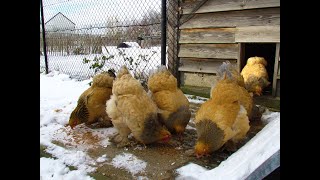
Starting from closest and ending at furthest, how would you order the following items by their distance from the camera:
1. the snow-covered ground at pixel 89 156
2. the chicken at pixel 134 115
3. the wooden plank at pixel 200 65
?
1. the snow-covered ground at pixel 89 156
2. the chicken at pixel 134 115
3. the wooden plank at pixel 200 65

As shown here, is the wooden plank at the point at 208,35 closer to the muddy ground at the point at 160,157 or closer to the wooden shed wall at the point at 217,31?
the wooden shed wall at the point at 217,31

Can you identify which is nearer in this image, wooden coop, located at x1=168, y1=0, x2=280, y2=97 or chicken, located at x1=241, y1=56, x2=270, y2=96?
wooden coop, located at x1=168, y1=0, x2=280, y2=97

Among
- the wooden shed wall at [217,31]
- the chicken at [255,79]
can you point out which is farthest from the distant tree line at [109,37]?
the chicken at [255,79]

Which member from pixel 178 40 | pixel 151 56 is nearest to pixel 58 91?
pixel 151 56

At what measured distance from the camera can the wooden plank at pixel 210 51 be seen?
4.56 metres

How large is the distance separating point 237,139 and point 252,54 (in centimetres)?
351

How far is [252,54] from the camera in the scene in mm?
5781

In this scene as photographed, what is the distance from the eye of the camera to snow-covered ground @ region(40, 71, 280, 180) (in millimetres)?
1805

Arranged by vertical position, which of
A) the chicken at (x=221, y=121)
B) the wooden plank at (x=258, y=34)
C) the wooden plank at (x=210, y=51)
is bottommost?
the chicken at (x=221, y=121)

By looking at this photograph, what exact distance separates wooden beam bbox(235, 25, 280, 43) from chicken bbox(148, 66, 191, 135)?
182 cm

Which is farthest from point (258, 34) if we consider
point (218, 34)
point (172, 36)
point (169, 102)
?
point (169, 102)

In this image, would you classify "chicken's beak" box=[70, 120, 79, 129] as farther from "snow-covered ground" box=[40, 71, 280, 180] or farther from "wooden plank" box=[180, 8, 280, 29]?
"wooden plank" box=[180, 8, 280, 29]

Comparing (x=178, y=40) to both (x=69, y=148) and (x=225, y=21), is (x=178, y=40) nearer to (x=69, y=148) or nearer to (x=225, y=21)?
(x=225, y=21)

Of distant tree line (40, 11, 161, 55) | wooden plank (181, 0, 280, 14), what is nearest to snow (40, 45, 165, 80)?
distant tree line (40, 11, 161, 55)
